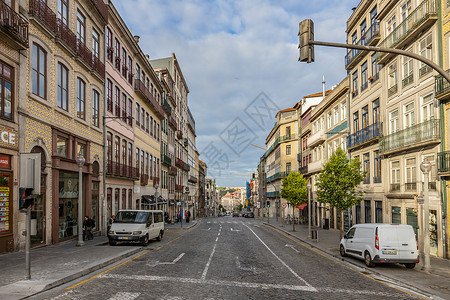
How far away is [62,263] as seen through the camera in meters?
→ 13.6

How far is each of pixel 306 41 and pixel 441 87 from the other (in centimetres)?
1294

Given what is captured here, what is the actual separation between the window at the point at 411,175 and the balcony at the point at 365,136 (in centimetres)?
416

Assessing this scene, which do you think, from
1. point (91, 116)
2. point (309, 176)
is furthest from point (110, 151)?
point (309, 176)

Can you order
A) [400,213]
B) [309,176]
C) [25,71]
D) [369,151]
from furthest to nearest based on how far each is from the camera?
[309,176] < [369,151] < [400,213] < [25,71]

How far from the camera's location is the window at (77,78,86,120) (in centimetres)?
2392

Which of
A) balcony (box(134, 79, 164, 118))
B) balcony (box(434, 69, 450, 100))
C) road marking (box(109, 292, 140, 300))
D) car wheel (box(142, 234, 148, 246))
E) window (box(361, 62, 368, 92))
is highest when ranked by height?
balcony (box(134, 79, 164, 118))

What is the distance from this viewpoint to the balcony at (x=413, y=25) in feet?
62.5

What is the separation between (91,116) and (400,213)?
2065cm

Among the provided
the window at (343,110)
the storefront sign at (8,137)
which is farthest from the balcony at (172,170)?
the storefront sign at (8,137)

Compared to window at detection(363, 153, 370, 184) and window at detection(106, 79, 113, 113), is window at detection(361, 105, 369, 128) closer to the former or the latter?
window at detection(363, 153, 370, 184)

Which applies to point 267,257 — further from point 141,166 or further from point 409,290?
point 141,166

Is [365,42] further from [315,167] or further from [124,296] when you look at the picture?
[124,296]

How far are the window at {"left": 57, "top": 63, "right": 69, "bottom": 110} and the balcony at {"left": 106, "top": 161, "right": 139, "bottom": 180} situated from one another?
7.95 meters

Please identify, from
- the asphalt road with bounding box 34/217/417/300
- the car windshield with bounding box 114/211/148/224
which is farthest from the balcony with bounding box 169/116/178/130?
the asphalt road with bounding box 34/217/417/300
